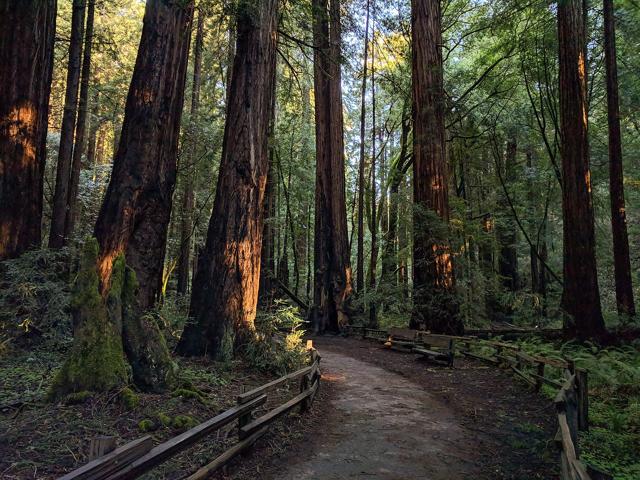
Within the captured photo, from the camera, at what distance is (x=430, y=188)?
46.0ft

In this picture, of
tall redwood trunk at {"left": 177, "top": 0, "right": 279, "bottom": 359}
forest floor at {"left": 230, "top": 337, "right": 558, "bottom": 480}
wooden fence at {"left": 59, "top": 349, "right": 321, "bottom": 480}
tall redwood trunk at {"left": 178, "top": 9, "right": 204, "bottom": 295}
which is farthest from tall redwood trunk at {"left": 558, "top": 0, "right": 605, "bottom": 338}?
tall redwood trunk at {"left": 178, "top": 9, "right": 204, "bottom": 295}

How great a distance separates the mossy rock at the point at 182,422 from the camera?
16.4ft

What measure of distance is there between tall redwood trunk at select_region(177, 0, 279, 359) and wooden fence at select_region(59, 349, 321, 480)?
2.41 meters

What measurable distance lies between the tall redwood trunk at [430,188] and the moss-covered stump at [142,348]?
9429mm

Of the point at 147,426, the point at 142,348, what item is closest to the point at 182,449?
the point at 147,426

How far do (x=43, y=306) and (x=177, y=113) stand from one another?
4570mm

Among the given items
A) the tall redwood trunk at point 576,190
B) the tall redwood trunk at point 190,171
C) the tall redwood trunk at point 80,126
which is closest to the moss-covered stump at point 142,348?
the tall redwood trunk at point 80,126

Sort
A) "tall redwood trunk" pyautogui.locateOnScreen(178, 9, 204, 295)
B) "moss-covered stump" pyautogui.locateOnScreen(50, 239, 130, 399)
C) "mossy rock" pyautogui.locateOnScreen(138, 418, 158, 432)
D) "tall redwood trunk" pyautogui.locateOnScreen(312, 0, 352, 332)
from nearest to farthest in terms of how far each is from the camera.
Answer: "mossy rock" pyautogui.locateOnScreen(138, 418, 158, 432), "moss-covered stump" pyautogui.locateOnScreen(50, 239, 130, 399), "tall redwood trunk" pyautogui.locateOnScreen(178, 9, 204, 295), "tall redwood trunk" pyautogui.locateOnScreen(312, 0, 352, 332)

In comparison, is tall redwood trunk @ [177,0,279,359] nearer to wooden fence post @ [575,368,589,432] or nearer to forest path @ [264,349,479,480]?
forest path @ [264,349,479,480]

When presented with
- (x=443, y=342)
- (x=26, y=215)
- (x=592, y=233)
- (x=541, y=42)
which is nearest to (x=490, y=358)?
(x=443, y=342)

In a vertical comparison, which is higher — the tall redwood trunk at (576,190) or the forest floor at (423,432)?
the tall redwood trunk at (576,190)

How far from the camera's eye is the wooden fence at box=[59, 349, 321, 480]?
9.25 feet

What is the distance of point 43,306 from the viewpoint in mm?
7668

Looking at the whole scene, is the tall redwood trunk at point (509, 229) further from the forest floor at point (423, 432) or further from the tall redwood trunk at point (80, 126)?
the tall redwood trunk at point (80, 126)
